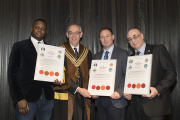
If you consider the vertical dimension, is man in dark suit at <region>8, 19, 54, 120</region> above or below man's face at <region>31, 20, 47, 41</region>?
below

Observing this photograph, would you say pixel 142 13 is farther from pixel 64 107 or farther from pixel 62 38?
pixel 64 107

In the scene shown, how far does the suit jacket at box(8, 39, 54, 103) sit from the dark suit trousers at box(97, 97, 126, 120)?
0.79m

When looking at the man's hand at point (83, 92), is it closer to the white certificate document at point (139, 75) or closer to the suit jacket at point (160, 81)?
the white certificate document at point (139, 75)

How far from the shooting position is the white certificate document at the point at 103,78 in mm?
2033

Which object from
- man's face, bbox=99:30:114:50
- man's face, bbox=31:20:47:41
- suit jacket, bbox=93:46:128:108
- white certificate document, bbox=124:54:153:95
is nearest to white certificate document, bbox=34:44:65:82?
man's face, bbox=31:20:47:41

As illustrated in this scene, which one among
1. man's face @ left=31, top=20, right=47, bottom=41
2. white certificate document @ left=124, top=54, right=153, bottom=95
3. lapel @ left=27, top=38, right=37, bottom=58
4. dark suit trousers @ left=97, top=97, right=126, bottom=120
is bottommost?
dark suit trousers @ left=97, top=97, right=126, bottom=120

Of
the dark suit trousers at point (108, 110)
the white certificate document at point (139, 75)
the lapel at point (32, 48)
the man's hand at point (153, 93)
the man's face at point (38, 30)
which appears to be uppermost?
the man's face at point (38, 30)

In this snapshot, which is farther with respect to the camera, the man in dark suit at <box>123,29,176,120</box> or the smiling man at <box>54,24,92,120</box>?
the smiling man at <box>54,24,92,120</box>

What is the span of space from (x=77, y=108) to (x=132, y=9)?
2.44 m

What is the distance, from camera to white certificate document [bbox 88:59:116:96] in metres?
2.03

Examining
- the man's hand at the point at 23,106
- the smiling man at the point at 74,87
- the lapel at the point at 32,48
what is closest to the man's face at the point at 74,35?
the smiling man at the point at 74,87

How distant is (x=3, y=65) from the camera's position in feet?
11.2

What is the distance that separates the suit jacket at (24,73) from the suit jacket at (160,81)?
4.68 ft

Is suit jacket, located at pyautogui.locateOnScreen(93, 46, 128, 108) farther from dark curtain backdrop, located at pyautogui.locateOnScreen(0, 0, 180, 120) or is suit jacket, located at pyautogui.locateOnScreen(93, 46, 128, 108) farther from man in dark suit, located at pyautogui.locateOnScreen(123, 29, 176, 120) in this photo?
dark curtain backdrop, located at pyautogui.locateOnScreen(0, 0, 180, 120)
